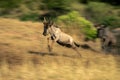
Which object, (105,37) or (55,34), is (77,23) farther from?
(55,34)

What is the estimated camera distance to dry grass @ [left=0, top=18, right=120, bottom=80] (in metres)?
10.5

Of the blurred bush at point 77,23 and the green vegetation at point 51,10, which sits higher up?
the blurred bush at point 77,23

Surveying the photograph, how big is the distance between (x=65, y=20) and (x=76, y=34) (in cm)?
85

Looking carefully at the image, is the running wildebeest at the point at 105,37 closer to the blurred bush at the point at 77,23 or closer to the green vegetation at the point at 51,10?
the blurred bush at the point at 77,23

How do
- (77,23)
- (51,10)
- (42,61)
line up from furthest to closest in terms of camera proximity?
(51,10) → (77,23) → (42,61)

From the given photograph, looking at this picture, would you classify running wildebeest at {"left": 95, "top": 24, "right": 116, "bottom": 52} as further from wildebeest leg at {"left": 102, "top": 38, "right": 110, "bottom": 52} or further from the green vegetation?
→ the green vegetation

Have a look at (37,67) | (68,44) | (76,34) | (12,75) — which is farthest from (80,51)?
(12,75)

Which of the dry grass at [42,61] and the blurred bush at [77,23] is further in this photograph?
the blurred bush at [77,23]

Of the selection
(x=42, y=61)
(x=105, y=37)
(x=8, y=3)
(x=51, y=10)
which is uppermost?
(x=8, y=3)

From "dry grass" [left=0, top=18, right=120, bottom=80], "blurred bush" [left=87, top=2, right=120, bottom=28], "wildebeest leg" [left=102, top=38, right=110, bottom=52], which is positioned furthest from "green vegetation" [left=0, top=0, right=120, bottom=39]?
"wildebeest leg" [left=102, top=38, right=110, bottom=52]

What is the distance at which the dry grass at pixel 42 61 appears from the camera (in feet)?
34.3

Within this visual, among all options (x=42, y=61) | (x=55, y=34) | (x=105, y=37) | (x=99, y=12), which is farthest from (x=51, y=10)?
(x=42, y=61)

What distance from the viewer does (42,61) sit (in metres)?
11.9

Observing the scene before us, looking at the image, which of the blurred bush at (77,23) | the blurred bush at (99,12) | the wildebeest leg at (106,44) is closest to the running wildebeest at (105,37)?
the wildebeest leg at (106,44)
